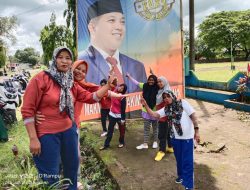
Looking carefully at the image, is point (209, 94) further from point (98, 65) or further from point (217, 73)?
point (217, 73)

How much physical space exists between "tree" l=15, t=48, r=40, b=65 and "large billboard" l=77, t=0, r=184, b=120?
111 m

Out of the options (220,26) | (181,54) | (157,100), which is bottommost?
(157,100)

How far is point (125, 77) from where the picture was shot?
827 cm

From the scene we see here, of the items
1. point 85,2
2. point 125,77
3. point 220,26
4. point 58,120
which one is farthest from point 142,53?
point 220,26

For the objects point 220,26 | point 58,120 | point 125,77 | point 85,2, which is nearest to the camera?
point 58,120

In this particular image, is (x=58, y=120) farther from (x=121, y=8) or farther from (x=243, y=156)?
(x=121, y=8)

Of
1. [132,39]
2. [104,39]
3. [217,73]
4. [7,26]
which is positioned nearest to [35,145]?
[104,39]

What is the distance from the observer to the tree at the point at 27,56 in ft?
378

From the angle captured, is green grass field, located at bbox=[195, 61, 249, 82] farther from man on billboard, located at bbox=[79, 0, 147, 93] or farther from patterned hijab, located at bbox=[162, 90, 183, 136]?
patterned hijab, located at bbox=[162, 90, 183, 136]

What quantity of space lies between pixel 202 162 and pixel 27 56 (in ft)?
405

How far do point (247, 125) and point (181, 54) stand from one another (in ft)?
9.21

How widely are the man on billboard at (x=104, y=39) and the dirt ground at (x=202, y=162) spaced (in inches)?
63.5

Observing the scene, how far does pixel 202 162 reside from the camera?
5.42 metres

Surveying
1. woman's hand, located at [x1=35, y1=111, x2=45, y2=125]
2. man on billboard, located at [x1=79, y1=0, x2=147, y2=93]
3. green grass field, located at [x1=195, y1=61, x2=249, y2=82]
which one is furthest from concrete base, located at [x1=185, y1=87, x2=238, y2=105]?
woman's hand, located at [x1=35, y1=111, x2=45, y2=125]
